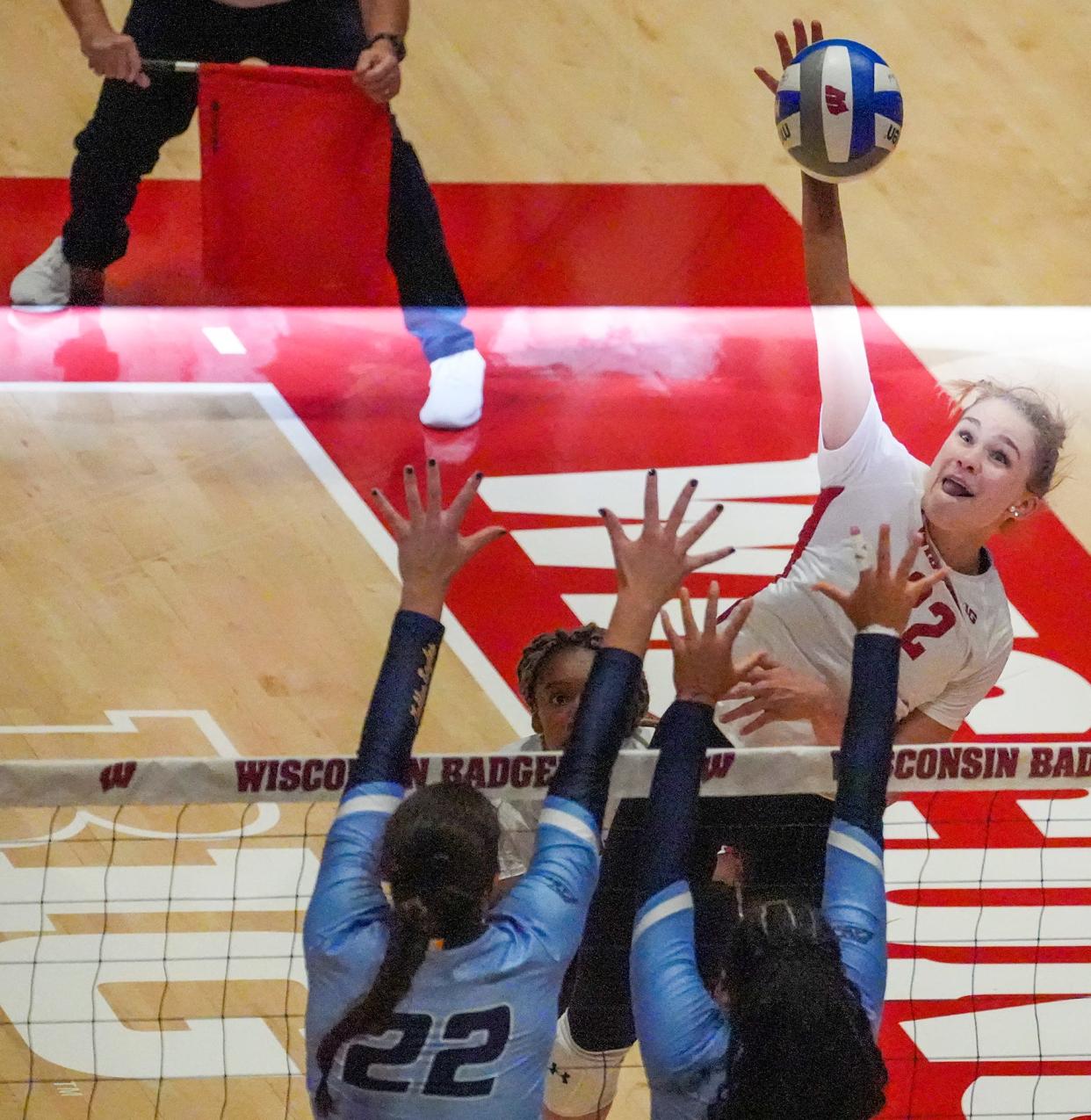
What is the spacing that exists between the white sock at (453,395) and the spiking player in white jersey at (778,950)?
9.26 feet

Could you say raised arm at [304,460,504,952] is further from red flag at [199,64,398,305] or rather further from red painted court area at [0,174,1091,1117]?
red flag at [199,64,398,305]

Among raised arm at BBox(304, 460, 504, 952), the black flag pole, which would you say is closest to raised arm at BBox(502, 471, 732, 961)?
raised arm at BBox(304, 460, 504, 952)

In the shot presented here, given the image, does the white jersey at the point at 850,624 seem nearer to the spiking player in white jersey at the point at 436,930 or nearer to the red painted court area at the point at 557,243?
the spiking player in white jersey at the point at 436,930

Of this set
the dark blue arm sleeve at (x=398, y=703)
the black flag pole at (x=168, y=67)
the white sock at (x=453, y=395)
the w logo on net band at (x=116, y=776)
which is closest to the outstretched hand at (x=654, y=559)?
the dark blue arm sleeve at (x=398, y=703)

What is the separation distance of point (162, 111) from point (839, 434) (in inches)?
Answer: 114

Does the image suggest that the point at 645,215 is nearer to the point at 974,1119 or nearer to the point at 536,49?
the point at 536,49

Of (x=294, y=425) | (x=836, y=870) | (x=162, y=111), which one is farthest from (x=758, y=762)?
(x=162, y=111)

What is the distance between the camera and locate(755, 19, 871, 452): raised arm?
10.4 feet

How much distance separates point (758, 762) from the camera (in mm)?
2898

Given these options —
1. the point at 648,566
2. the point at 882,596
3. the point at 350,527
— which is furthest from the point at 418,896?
the point at 350,527

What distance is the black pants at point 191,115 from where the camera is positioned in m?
4.94

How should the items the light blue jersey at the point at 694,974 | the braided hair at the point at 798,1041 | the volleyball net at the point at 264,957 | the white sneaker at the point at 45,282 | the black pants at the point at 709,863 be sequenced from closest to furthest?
the braided hair at the point at 798,1041, the light blue jersey at the point at 694,974, the black pants at the point at 709,863, the volleyball net at the point at 264,957, the white sneaker at the point at 45,282

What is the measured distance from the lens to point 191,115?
16.8 ft

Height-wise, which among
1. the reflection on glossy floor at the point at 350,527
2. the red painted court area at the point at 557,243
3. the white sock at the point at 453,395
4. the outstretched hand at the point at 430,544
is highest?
the outstretched hand at the point at 430,544
